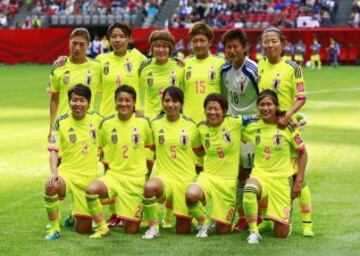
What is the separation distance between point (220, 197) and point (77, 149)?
61.7 inches

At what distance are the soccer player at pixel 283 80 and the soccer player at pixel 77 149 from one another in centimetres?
182

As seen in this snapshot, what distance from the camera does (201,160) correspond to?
923 centimetres

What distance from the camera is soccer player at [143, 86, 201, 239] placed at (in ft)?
28.9

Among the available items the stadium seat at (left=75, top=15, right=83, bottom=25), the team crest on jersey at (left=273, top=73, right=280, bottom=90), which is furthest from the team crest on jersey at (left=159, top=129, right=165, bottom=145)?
the stadium seat at (left=75, top=15, right=83, bottom=25)

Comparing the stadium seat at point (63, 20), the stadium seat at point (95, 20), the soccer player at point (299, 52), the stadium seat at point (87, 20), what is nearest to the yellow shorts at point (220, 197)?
the soccer player at point (299, 52)

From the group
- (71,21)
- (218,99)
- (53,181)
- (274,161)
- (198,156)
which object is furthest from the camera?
(71,21)

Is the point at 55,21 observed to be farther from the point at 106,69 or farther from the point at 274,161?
the point at 274,161

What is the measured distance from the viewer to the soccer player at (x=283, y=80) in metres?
8.84

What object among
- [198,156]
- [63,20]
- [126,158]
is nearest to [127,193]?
[126,158]

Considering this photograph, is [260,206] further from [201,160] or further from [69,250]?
[69,250]

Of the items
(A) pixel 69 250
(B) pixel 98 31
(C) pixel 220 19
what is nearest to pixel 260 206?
(A) pixel 69 250

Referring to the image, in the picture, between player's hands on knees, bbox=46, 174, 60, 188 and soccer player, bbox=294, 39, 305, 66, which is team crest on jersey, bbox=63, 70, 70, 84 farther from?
Answer: soccer player, bbox=294, 39, 305, 66

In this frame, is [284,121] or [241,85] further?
[241,85]

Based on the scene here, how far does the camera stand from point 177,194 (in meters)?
8.88
